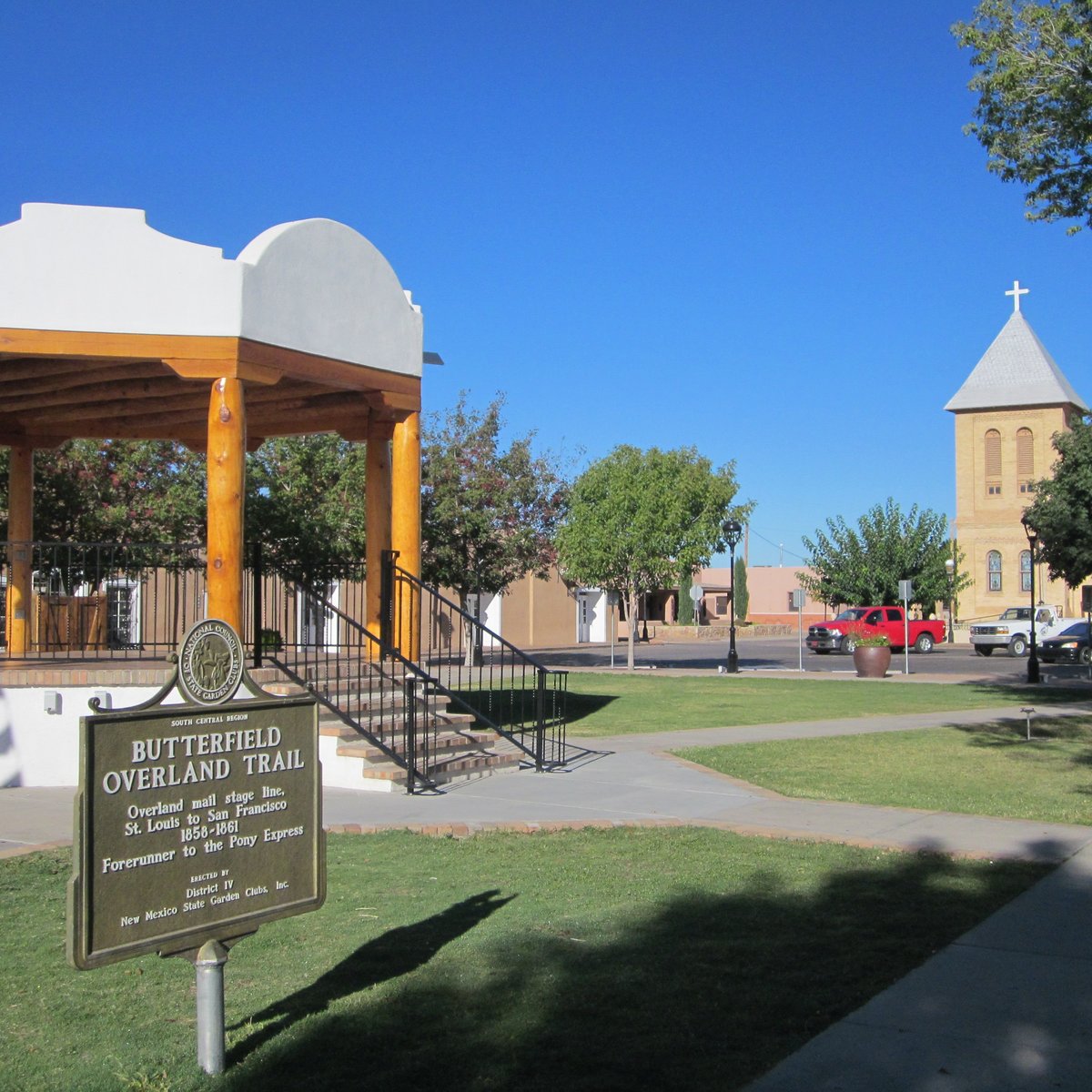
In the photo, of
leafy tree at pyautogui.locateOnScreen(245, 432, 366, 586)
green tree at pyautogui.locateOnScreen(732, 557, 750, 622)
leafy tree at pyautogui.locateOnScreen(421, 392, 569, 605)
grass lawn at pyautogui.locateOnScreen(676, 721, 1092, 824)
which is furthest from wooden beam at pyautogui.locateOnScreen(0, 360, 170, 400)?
green tree at pyautogui.locateOnScreen(732, 557, 750, 622)

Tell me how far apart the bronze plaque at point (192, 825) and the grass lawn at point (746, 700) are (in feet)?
39.0

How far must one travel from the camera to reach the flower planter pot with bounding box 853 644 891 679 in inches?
1244

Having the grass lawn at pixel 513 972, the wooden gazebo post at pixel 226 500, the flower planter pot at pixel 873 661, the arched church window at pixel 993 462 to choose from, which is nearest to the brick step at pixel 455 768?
the wooden gazebo post at pixel 226 500

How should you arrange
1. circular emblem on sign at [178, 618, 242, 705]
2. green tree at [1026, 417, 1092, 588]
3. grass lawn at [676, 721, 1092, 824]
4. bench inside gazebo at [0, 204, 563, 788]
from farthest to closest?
green tree at [1026, 417, 1092, 588] < bench inside gazebo at [0, 204, 563, 788] < grass lawn at [676, 721, 1092, 824] < circular emblem on sign at [178, 618, 242, 705]

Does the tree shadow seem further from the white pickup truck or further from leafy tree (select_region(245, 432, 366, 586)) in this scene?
the white pickup truck

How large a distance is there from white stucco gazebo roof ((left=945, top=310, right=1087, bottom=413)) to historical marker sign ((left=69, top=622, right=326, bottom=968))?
66.3 m

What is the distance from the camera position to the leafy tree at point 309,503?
2425 cm

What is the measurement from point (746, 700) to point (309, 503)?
10680 millimetres

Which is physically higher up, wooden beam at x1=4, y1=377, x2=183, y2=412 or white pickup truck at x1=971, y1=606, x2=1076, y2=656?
wooden beam at x1=4, y1=377, x2=183, y2=412

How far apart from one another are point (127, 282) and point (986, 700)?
1849 cm

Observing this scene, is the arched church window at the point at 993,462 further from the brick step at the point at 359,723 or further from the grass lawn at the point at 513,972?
the grass lawn at the point at 513,972

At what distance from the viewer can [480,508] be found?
116 ft

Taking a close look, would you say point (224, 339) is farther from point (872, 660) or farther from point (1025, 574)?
point (1025, 574)

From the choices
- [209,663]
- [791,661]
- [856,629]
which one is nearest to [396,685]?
[209,663]
